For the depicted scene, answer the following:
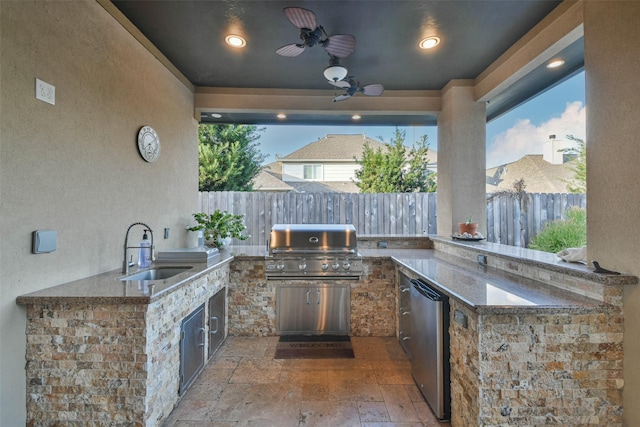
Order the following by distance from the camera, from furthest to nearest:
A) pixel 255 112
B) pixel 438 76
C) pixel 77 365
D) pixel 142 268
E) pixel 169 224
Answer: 1. pixel 255 112
2. pixel 438 76
3. pixel 169 224
4. pixel 142 268
5. pixel 77 365

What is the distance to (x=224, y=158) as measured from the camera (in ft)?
25.6

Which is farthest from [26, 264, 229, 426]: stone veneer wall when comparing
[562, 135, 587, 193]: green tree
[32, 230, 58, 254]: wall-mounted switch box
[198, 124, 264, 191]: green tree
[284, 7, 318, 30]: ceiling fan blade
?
[562, 135, 587, 193]: green tree

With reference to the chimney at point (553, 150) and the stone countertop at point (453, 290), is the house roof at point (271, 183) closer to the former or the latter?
the chimney at point (553, 150)

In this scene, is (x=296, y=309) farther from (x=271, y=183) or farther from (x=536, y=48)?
(x=271, y=183)

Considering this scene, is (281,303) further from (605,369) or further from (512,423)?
(605,369)

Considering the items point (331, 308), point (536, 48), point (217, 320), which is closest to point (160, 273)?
point (217, 320)

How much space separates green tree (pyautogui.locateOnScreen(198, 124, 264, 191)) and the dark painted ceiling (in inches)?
172

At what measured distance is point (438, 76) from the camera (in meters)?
3.30

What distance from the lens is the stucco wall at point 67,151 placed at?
148 cm

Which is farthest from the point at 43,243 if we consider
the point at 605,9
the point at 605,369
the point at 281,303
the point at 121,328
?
the point at 605,9

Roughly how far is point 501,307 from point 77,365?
230 cm

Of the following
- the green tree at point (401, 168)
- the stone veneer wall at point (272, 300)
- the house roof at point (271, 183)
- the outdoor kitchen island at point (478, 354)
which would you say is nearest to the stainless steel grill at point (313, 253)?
the stone veneer wall at point (272, 300)

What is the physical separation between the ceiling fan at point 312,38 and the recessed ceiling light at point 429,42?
30.1 inches

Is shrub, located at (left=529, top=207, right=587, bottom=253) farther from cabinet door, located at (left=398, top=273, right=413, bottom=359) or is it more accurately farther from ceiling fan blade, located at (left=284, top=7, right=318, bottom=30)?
ceiling fan blade, located at (left=284, top=7, right=318, bottom=30)
